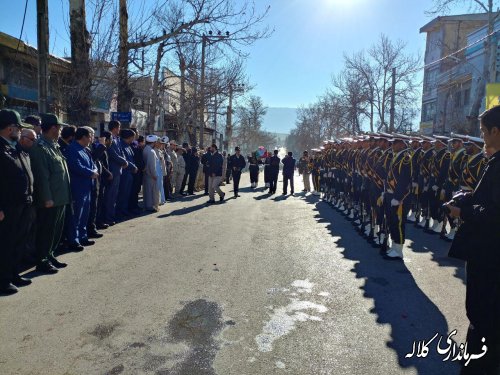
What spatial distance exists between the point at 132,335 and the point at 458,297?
3.86m

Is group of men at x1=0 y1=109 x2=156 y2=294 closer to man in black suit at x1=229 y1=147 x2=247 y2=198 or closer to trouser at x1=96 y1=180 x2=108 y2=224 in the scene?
trouser at x1=96 y1=180 x2=108 y2=224

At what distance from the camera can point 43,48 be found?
9375 mm

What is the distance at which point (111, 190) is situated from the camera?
9.15 metres

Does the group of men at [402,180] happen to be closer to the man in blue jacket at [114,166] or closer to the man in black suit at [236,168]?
the man in black suit at [236,168]

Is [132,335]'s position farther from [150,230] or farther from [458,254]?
[150,230]

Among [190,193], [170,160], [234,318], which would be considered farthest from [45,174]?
[190,193]

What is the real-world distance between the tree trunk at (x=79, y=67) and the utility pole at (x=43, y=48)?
1386mm

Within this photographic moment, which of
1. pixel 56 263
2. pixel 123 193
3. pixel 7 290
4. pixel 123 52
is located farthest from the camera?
pixel 123 52

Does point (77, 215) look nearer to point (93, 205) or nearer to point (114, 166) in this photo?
point (93, 205)

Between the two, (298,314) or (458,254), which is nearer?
(458,254)

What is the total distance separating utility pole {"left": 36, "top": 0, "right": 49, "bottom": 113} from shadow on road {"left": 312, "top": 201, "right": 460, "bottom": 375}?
283 inches

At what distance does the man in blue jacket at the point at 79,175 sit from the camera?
6.84 m

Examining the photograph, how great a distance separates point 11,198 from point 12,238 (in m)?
0.49

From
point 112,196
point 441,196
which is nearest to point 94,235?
point 112,196
